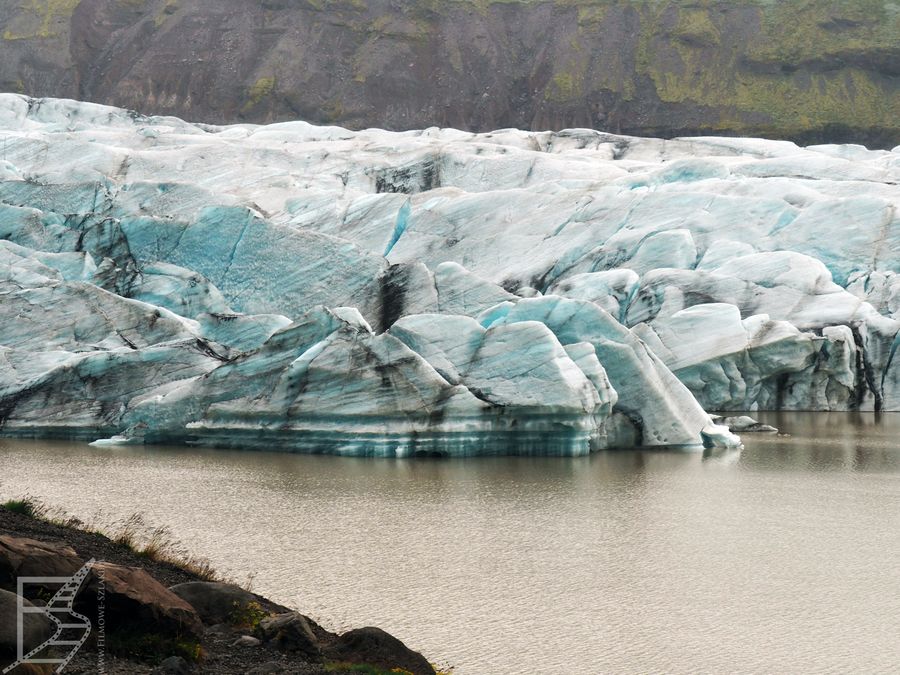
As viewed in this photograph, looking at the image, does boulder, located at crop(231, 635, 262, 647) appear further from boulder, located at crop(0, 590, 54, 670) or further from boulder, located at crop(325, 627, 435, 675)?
boulder, located at crop(0, 590, 54, 670)

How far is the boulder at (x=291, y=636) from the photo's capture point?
792 centimetres

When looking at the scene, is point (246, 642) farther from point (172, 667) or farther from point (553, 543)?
point (553, 543)

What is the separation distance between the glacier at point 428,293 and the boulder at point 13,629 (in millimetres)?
14100

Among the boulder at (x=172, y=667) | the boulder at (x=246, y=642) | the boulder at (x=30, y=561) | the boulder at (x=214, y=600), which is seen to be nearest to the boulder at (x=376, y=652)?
the boulder at (x=246, y=642)

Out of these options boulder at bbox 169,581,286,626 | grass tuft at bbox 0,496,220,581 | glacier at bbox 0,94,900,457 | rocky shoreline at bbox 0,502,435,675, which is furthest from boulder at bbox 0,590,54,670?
glacier at bbox 0,94,900,457

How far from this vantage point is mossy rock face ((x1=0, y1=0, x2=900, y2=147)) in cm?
8900

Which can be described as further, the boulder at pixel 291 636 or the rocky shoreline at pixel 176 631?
the boulder at pixel 291 636

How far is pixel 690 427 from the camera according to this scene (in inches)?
909

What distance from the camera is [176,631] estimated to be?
756 centimetres

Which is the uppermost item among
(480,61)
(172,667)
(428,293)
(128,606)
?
(480,61)

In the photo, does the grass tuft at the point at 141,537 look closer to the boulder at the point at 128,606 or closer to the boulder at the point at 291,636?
the boulder at the point at 291,636

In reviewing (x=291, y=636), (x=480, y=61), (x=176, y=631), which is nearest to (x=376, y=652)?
(x=291, y=636)

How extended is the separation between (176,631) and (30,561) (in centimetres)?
112

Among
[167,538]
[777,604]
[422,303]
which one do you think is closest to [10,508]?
[167,538]
